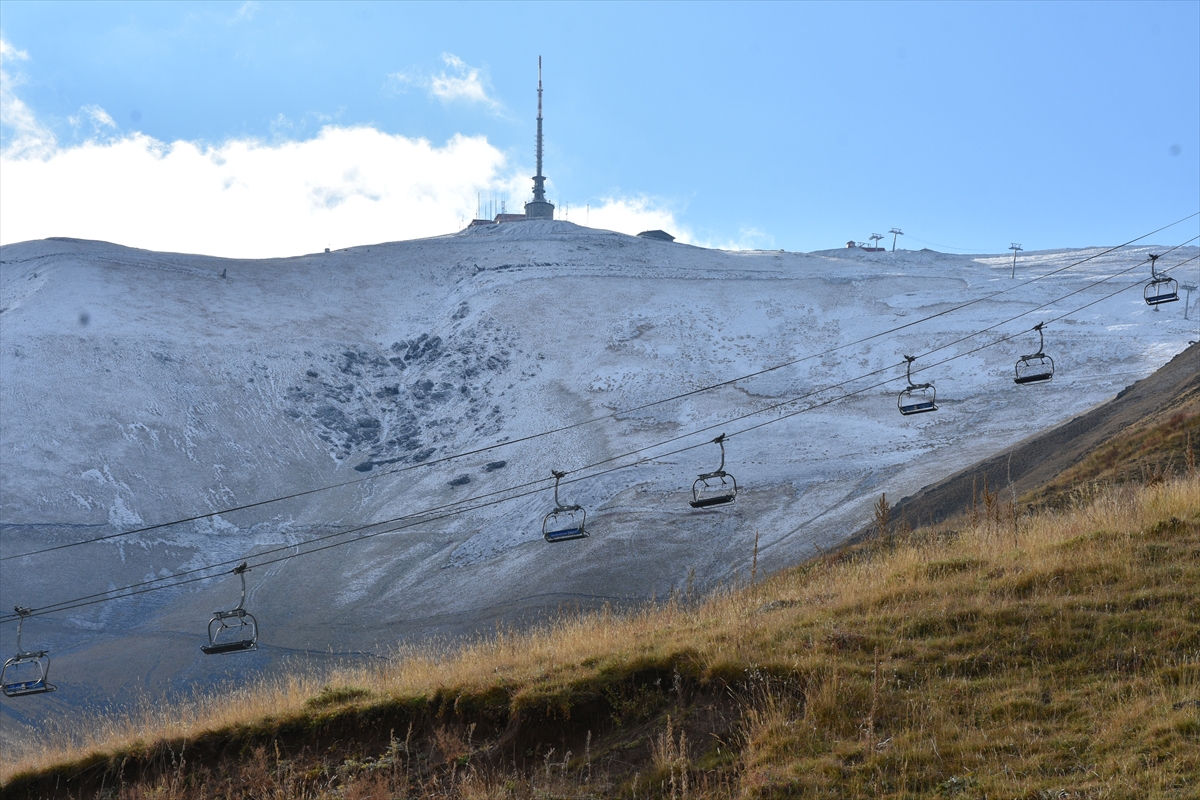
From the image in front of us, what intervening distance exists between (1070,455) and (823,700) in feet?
68.4

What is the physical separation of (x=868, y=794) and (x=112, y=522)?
42.9m

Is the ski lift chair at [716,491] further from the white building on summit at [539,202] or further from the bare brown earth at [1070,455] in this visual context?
the white building on summit at [539,202]

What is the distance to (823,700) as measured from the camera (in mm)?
8547

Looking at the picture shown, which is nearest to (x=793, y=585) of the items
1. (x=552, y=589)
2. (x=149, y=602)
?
(x=552, y=589)

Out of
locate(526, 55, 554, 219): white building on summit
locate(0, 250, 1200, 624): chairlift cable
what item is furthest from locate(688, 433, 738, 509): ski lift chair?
locate(526, 55, 554, 219): white building on summit

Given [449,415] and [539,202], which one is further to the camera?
[539,202]

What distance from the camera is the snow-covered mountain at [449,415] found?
34.6 meters

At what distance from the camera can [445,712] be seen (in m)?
10.6

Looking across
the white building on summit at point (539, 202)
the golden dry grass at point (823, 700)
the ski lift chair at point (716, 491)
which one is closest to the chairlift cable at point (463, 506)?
the ski lift chair at point (716, 491)

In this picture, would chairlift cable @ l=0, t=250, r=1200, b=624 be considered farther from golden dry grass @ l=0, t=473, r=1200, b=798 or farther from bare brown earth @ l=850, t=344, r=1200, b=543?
golden dry grass @ l=0, t=473, r=1200, b=798

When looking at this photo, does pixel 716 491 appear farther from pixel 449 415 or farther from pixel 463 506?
pixel 449 415

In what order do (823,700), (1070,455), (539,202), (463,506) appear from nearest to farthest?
(823,700), (1070,455), (463,506), (539,202)

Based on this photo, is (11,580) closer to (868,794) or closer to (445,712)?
(445,712)

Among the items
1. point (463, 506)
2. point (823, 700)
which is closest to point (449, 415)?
point (463, 506)
